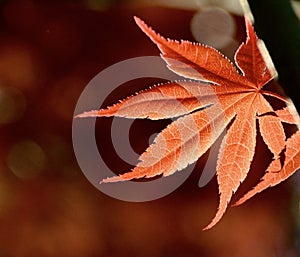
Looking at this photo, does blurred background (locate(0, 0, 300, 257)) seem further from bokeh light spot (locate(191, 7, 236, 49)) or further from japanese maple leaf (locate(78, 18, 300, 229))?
japanese maple leaf (locate(78, 18, 300, 229))

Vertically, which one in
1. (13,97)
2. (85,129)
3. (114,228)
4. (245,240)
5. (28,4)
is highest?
(28,4)

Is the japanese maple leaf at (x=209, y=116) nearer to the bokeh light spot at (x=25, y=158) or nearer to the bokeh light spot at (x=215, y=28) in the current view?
the bokeh light spot at (x=215, y=28)

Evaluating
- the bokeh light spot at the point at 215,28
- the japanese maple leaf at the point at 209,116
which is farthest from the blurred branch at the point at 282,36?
the bokeh light spot at the point at 215,28

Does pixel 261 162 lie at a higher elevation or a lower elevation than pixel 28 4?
lower

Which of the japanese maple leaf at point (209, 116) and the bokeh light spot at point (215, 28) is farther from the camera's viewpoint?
the bokeh light spot at point (215, 28)

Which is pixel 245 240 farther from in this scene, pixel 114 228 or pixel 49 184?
pixel 49 184

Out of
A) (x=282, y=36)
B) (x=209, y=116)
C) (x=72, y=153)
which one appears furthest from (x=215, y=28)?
(x=282, y=36)

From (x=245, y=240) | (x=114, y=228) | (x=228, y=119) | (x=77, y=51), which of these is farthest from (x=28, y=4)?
(x=228, y=119)

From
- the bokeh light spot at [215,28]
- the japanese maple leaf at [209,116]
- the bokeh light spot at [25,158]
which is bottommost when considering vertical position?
the japanese maple leaf at [209,116]
